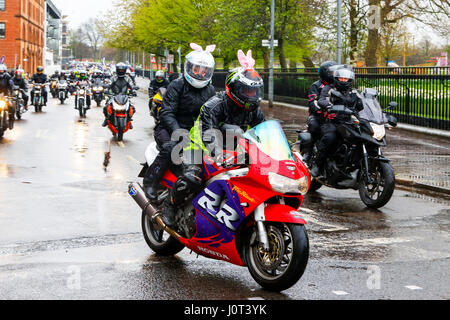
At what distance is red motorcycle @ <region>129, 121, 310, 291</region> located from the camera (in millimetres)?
5180

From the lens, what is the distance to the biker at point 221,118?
18.6 feet

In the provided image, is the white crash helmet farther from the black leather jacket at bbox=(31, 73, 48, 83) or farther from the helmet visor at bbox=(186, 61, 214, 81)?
the black leather jacket at bbox=(31, 73, 48, 83)

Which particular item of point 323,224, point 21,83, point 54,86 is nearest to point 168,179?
point 323,224

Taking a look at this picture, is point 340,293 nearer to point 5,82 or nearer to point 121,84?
point 121,84

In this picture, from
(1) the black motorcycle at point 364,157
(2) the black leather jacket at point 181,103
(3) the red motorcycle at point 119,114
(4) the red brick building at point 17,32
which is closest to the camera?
(2) the black leather jacket at point 181,103

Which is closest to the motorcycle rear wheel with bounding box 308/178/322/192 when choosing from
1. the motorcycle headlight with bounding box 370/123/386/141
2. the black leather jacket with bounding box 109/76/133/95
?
the motorcycle headlight with bounding box 370/123/386/141

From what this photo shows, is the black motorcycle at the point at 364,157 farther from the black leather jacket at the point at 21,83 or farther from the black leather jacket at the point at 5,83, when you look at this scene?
the black leather jacket at the point at 21,83

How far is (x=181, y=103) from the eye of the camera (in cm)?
698

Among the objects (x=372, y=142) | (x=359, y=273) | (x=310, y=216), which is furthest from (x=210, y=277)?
(x=372, y=142)

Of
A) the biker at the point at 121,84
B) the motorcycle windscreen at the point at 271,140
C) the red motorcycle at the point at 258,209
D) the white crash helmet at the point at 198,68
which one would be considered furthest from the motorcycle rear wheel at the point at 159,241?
the biker at the point at 121,84

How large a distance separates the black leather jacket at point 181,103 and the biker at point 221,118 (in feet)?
2.90

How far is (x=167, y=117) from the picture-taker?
6.89 m

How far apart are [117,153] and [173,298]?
35.0ft
